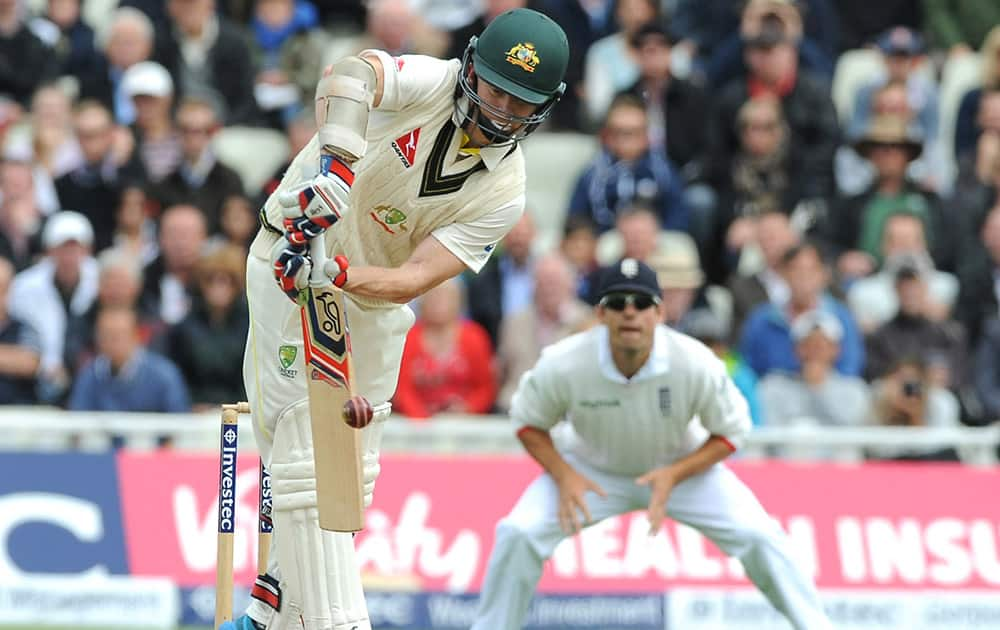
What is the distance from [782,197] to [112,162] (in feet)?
13.9

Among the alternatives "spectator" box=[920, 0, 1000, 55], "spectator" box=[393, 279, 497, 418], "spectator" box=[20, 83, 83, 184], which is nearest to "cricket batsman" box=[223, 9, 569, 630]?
"spectator" box=[393, 279, 497, 418]

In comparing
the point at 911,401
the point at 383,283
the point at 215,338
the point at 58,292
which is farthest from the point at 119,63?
the point at 383,283

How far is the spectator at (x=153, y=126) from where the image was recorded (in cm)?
1259

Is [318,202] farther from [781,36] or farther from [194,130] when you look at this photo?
[781,36]

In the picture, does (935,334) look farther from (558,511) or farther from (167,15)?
(167,15)

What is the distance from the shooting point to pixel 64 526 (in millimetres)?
10031

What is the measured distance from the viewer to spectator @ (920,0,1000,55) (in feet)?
49.2

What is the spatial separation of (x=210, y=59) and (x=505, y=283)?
2.77 m

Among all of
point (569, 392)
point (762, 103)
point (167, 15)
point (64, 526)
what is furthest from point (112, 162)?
point (569, 392)

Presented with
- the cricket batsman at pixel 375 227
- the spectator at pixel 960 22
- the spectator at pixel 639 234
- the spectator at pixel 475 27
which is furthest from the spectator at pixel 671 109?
the cricket batsman at pixel 375 227

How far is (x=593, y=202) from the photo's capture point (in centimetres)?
1273

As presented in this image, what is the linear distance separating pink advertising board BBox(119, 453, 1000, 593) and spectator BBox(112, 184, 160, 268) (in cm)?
221

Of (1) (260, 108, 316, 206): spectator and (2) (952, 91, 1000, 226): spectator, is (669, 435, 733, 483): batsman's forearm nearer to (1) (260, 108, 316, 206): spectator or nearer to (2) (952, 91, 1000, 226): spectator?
(1) (260, 108, 316, 206): spectator

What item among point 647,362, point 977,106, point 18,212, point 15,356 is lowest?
point 647,362
